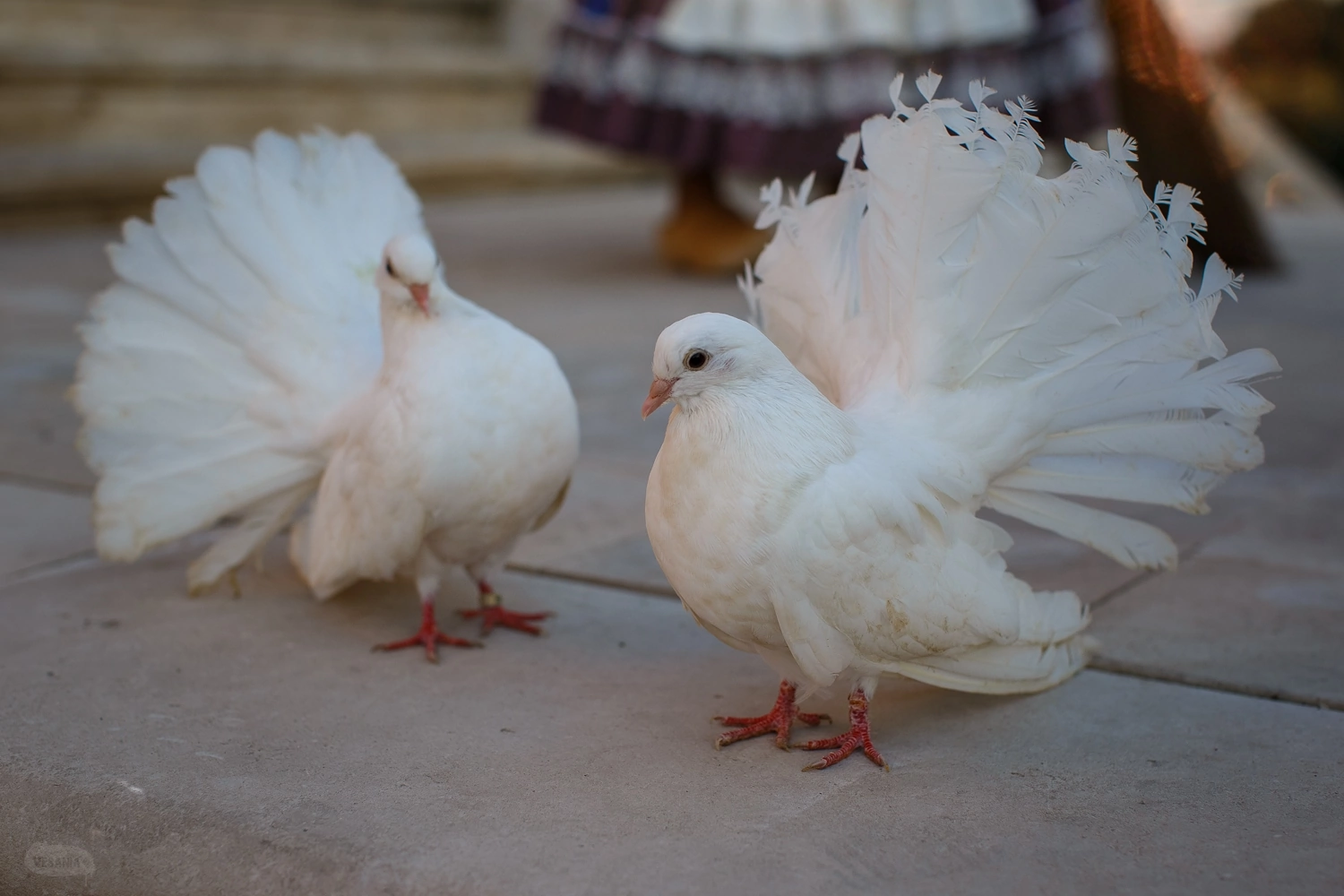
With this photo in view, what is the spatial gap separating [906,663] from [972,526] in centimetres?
27

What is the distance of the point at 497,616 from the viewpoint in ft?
9.70

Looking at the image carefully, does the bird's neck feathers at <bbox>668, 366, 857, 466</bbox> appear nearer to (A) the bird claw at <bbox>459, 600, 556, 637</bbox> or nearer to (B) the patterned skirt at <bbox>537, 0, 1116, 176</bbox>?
(A) the bird claw at <bbox>459, 600, 556, 637</bbox>

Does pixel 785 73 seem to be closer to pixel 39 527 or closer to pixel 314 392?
pixel 314 392

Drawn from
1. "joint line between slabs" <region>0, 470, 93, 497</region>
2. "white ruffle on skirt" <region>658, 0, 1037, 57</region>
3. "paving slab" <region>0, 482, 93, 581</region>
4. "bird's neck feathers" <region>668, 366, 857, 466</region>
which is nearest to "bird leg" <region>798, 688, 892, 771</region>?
"bird's neck feathers" <region>668, 366, 857, 466</region>

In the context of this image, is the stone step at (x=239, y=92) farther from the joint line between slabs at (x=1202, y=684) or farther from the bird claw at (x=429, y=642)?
the joint line between slabs at (x=1202, y=684)

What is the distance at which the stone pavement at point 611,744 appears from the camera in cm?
196

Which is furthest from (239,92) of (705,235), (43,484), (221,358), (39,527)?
(221,358)

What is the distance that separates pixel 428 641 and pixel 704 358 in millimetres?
973

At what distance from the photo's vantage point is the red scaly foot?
2.80 m

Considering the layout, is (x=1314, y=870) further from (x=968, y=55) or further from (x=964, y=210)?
(x=968, y=55)

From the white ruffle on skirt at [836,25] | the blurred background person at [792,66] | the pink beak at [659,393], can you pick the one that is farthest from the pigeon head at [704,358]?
the white ruffle on skirt at [836,25]

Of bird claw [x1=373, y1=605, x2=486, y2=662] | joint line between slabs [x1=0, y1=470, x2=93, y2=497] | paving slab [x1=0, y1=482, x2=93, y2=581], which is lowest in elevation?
joint line between slabs [x1=0, y1=470, x2=93, y2=497]

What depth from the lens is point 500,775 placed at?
222 cm

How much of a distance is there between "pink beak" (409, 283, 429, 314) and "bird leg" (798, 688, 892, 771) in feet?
3.81
